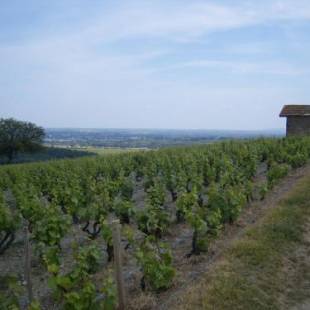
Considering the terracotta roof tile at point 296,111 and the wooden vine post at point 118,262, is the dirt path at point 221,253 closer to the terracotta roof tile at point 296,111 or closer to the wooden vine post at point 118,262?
the wooden vine post at point 118,262

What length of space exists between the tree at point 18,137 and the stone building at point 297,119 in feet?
119

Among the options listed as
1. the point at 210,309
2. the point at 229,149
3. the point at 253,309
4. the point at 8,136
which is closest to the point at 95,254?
the point at 210,309

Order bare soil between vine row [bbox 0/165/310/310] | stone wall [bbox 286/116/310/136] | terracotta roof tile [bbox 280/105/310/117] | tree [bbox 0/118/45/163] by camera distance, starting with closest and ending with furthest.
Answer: bare soil between vine row [bbox 0/165/310/310]
terracotta roof tile [bbox 280/105/310/117]
stone wall [bbox 286/116/310/136]
tree [bbox 0/118/45/163]

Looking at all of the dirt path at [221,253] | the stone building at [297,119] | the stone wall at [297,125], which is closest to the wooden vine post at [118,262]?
the dirt path at [221,253]

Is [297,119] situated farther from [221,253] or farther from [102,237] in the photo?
[221,253]

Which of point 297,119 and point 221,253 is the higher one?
point 297,119

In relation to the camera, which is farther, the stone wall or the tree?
the tree

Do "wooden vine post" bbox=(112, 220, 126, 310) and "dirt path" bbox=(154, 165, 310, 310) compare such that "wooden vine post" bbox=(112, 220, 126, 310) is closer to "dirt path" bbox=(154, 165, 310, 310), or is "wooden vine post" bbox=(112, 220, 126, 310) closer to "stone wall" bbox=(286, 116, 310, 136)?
"dirt path" bbox=(154, 165, 310, 310)

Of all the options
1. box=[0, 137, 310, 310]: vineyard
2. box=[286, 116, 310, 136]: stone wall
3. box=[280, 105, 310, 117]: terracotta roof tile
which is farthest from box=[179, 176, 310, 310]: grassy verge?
box=[286, 116, 310, 136]: stone wall

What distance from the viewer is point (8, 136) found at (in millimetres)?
55312

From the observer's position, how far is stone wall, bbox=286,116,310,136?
31.4m

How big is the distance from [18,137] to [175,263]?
173 feet

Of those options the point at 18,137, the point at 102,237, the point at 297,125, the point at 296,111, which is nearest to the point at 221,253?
the point at 102,237

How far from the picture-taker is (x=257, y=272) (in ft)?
22.5
